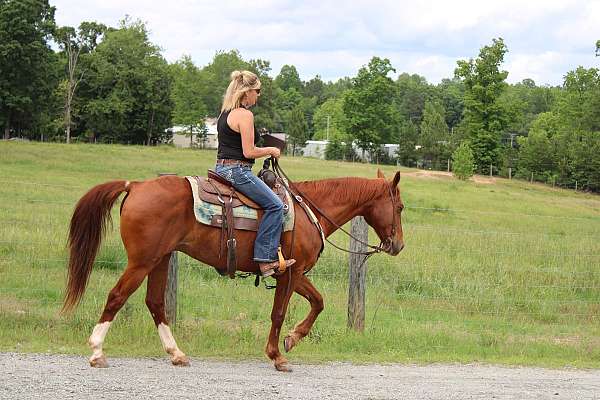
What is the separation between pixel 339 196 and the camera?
777cm

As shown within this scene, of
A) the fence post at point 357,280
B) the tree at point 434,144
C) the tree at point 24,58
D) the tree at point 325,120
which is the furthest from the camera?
the tree at point 325,120

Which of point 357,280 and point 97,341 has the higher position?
point 357,280

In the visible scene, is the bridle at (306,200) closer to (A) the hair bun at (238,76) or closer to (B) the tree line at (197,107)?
(A) the hair bun at (238,76)

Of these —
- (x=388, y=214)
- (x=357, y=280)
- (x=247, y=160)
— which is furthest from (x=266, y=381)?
(x=357, y=280)

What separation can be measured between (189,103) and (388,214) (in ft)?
272

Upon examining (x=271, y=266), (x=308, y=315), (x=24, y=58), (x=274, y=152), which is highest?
(x=24, y=58)

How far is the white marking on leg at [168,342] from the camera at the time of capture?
7004 mm

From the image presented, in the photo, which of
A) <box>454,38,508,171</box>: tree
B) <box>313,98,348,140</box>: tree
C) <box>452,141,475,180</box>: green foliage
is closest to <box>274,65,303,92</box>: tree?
<box>313,98,348,140</box>: tree

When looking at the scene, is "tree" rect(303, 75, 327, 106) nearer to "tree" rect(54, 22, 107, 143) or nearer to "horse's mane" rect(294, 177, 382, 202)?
"tree" rect(54, 22, 107, 143)

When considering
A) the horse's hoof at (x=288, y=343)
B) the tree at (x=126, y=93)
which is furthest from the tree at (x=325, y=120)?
the horse's hoof at (x=288, y=343)

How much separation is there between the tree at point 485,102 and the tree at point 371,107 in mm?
10960

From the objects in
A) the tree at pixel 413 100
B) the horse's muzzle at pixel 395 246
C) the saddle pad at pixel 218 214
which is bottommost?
the horse's muzzle at pixel 395 246

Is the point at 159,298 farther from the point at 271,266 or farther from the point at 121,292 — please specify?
the point at 271,266

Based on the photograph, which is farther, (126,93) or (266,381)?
(126,93)
